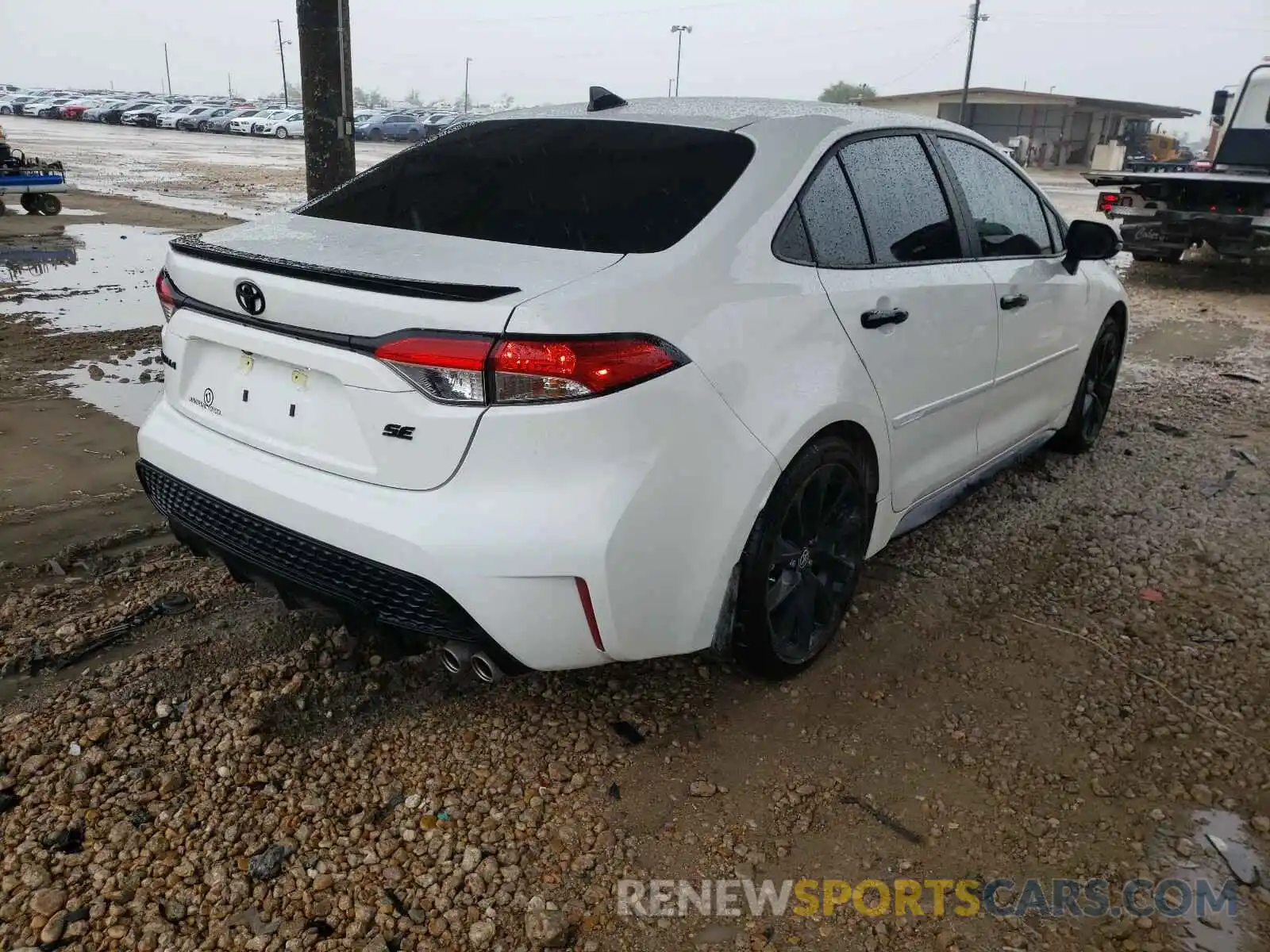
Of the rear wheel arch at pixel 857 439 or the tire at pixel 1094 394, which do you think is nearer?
the rear wheel arch at pixel 857 439

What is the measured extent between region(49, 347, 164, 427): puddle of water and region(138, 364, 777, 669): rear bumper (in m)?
3.03

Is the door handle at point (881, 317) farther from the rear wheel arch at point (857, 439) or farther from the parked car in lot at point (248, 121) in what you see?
the parked car in lot at point (248, 121)

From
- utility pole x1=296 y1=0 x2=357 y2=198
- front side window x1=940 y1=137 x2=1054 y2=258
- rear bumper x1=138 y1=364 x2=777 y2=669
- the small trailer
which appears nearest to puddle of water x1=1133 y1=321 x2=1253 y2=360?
front side window x1=940 y1=137 x2=1054 y2=258

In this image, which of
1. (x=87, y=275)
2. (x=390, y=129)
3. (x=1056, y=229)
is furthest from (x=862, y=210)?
(x=390, y=129)

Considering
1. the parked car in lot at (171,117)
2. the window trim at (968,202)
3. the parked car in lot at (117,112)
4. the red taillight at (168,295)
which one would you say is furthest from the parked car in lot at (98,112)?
the window trim at (968,202)

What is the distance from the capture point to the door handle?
9.22ft

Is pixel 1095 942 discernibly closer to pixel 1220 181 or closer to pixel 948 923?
pixel 948 923

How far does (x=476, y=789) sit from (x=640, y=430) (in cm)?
102

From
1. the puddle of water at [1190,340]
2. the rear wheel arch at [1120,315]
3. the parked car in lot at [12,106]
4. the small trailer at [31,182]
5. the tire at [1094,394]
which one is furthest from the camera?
the parked car in lot at [12,106]

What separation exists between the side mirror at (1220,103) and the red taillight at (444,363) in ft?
46.8

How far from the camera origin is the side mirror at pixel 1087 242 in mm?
4059

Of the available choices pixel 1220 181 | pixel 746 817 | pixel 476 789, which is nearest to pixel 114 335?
pixel 476 789

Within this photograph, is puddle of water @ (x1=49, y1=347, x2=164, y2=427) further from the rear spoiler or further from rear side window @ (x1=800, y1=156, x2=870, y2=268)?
rear side window @ (x1=800, y1=156, x2=870, y2=268)

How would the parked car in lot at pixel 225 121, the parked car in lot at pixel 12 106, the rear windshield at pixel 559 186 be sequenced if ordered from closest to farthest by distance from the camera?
the rear windshield at pixel 559 186
the parked car in lot at pixel 225 121
the parked car in lot at pixel 12 106
